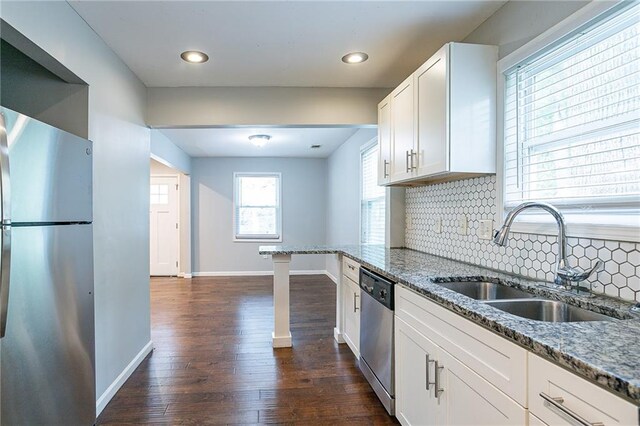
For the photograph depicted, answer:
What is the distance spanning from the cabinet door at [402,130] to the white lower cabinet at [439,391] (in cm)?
109

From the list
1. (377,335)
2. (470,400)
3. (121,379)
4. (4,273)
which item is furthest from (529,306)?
(121,379)

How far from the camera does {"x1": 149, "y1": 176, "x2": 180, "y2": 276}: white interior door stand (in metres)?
6.67

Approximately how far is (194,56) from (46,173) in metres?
1.36

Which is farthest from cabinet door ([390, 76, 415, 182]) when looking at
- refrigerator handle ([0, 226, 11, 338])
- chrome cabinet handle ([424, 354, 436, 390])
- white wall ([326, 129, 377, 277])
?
refrigerator handle ([0, 226, 11, 338])

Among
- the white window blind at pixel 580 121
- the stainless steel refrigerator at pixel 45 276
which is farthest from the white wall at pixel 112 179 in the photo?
the white window blind at pixel 580 121

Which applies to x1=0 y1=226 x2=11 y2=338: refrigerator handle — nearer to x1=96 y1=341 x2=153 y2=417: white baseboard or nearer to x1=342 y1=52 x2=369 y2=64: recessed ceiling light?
x1=96 y1=341 x2=153 y2=417: white baseboard

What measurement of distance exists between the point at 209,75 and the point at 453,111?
1.97 meters

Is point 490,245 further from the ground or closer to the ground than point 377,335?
further from the ground

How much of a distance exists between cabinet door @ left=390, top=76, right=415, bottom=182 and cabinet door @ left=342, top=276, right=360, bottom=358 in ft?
3.19

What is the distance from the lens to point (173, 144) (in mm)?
5445

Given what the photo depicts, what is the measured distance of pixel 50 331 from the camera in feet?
5.25

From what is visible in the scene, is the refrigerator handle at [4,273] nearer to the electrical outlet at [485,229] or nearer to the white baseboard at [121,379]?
the white baseboard at [121,379]

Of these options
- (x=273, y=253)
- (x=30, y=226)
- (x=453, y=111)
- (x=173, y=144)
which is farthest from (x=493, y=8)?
(x=173, y=144)

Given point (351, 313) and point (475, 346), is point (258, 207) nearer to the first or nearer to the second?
point (351, 313)
